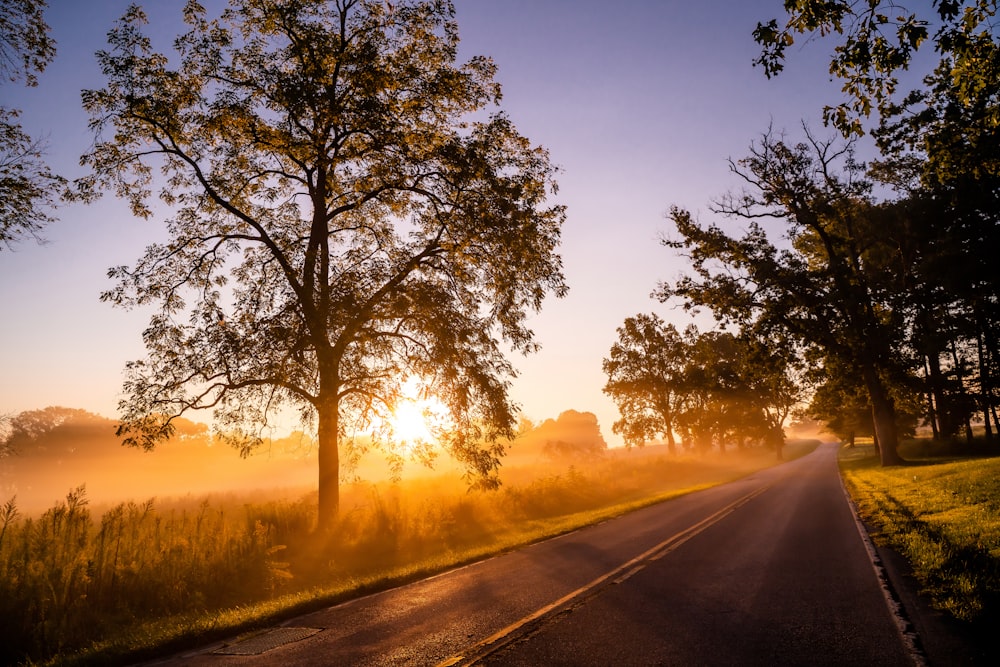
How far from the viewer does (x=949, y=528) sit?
406 inches

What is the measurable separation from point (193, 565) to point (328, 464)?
18.1 feet

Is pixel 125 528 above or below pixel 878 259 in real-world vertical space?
below

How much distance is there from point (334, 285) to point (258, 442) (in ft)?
17.3

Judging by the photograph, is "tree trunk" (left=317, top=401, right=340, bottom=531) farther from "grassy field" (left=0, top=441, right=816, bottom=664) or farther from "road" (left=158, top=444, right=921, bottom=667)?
"road" (left=158, top=444, right=921, bottom=667)

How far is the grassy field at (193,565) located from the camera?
7137 mm

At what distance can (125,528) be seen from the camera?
11.0 meters

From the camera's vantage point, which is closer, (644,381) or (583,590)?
(583,590)

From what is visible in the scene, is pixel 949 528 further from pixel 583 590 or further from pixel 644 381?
pixel 644 381

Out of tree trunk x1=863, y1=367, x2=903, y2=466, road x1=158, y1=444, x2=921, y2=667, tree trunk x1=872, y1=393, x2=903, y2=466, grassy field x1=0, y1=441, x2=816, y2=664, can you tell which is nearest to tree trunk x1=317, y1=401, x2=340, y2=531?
grassy field x1=0, y1=441, x2=816, y2=664

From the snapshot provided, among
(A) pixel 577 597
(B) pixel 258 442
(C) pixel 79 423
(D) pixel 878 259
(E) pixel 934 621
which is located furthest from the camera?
(C) pixel 79 423

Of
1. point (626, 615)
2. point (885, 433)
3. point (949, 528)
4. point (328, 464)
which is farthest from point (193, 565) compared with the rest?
point (885, 433)

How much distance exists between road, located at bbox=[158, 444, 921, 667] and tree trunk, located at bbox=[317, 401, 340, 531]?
6095mm

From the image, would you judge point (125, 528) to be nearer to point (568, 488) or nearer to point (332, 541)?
point (332, 541)

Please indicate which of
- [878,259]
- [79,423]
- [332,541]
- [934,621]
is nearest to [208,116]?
[332,541]
